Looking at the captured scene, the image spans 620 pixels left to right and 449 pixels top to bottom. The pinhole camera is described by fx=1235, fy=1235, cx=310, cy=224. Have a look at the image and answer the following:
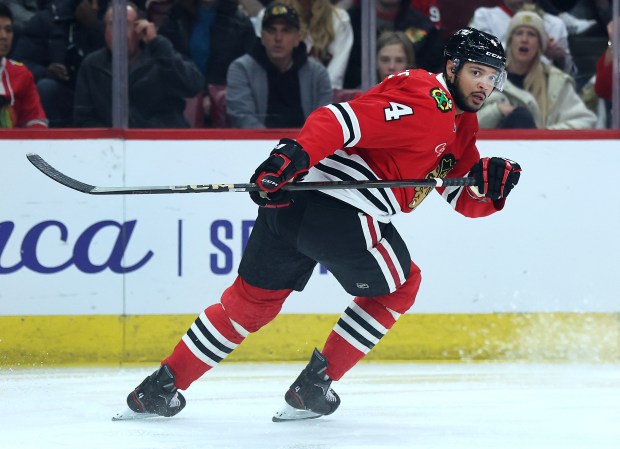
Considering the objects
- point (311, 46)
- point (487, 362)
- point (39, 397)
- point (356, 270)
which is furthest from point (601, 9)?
point (39, 397)

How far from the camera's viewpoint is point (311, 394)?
3.47 meters

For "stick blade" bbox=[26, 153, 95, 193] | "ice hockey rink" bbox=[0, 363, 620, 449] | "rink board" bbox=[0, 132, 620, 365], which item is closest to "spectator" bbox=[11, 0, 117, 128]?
"rink board" bbox=[0, 132, 620, 365]

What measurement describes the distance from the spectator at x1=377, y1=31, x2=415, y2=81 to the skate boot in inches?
63.2

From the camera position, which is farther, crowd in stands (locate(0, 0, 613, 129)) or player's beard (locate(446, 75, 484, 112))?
crowd in stands (locate(0, 0, 613, 129))

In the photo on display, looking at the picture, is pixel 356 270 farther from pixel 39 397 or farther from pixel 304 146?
pixel 39 397

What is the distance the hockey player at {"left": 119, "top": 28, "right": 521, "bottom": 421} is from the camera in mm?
3107

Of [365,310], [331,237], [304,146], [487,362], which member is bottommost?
[487,362]

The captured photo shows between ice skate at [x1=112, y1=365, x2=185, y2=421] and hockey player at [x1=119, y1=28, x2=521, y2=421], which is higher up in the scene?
hockey player at [x1=119, y1=28, x2=521, y2=421]

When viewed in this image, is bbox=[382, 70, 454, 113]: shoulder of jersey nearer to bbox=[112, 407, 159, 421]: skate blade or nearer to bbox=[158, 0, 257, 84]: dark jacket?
bbox=[112, 407, 159, 421]: skate blade

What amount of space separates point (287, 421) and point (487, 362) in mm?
1394

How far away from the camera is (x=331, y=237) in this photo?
127 inches

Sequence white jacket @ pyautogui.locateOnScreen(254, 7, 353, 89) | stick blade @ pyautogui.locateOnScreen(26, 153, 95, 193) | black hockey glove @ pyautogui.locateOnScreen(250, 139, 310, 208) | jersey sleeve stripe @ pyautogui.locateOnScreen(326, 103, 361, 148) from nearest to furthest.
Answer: black hockey glove @ pyautogui.locateOnScreen(250, 139, 310, 208) → jersey sleeve stripe @ pyautogui.locateOnScreen(326, 103, 361, 148) → stick blade @ pyautogui.locateOnScreen(26, 153, 95, 193) → white jacket @ pyautogui.locateOnScreen(254, 7, 353, 89)

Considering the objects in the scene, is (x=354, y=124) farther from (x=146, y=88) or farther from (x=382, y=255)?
(x=146, y=88)

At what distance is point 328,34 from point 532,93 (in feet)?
2.73
